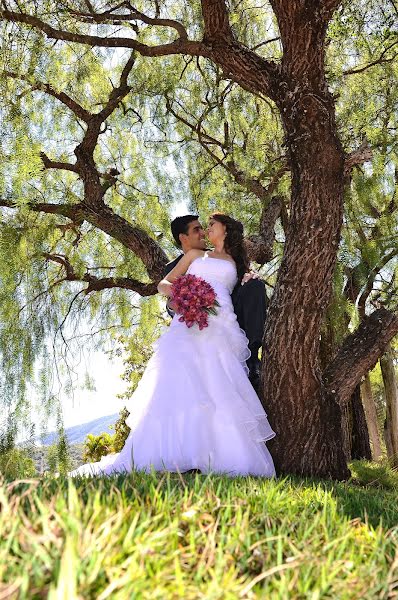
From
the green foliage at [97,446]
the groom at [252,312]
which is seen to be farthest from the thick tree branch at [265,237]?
the green foliage at [97,446]

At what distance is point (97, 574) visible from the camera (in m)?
1.01

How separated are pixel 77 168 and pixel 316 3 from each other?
235cm

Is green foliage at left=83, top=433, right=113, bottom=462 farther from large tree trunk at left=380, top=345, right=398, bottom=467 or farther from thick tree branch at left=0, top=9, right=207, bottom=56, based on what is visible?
thick tree branch at left=0, top=9, right=207, bottom=56

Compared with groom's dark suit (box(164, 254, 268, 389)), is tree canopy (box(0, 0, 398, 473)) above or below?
above

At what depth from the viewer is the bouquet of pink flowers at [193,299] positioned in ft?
12.3

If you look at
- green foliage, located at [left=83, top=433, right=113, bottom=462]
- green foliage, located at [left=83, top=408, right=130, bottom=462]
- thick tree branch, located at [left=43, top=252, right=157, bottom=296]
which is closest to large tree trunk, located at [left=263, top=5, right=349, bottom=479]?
thick tree branch, located at [left=43, top=252, right=157, bottom=296]

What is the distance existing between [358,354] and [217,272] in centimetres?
105

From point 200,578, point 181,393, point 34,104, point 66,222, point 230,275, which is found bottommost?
point 200,578

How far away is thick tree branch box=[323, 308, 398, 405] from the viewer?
4.16m

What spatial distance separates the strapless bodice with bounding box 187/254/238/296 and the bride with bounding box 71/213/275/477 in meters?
0.03

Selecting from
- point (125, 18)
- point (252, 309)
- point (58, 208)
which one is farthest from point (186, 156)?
point (252, 309)

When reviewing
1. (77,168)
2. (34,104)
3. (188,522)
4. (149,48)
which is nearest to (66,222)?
(77,168)

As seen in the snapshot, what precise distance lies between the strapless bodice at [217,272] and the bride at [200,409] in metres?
0.03

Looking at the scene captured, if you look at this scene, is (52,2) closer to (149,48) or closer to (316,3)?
(149,48)
